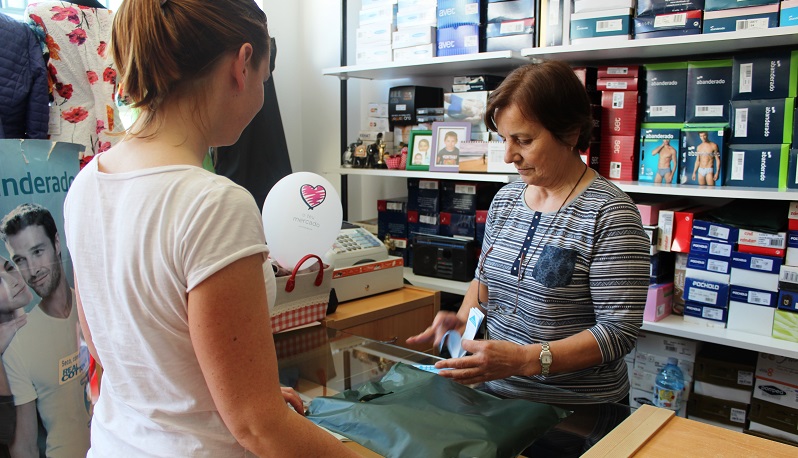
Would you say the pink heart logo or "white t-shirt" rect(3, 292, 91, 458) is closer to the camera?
"white t-shirt" rect(3, 292, 91, 458)

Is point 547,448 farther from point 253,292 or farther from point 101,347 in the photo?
point 101,347

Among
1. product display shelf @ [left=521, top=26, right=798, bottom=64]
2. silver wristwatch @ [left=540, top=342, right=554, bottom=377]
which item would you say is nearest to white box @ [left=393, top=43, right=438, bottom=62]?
product display shelf @ [left=521, top=26, right=798, bottom=64]

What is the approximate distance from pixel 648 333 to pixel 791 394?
20.4 inches

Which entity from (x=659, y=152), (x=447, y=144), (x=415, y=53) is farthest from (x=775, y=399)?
(x=415, y=53)

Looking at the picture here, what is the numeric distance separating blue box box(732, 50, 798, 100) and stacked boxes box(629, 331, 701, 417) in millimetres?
950

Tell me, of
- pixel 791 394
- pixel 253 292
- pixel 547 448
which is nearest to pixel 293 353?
pixel 547 448

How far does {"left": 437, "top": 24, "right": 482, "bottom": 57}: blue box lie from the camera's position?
2.73m

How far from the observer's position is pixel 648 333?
2504 mm

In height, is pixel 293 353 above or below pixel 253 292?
below

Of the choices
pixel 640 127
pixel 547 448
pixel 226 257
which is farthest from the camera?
pixel 640 127

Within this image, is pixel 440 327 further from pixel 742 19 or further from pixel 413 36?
pixel 413 36

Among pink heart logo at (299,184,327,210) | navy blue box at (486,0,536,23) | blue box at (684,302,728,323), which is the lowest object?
blue box at (684,302,728,323)

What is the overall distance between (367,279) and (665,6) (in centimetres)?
148

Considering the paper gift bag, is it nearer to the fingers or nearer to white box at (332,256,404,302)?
white box at (332,256,404,302)
